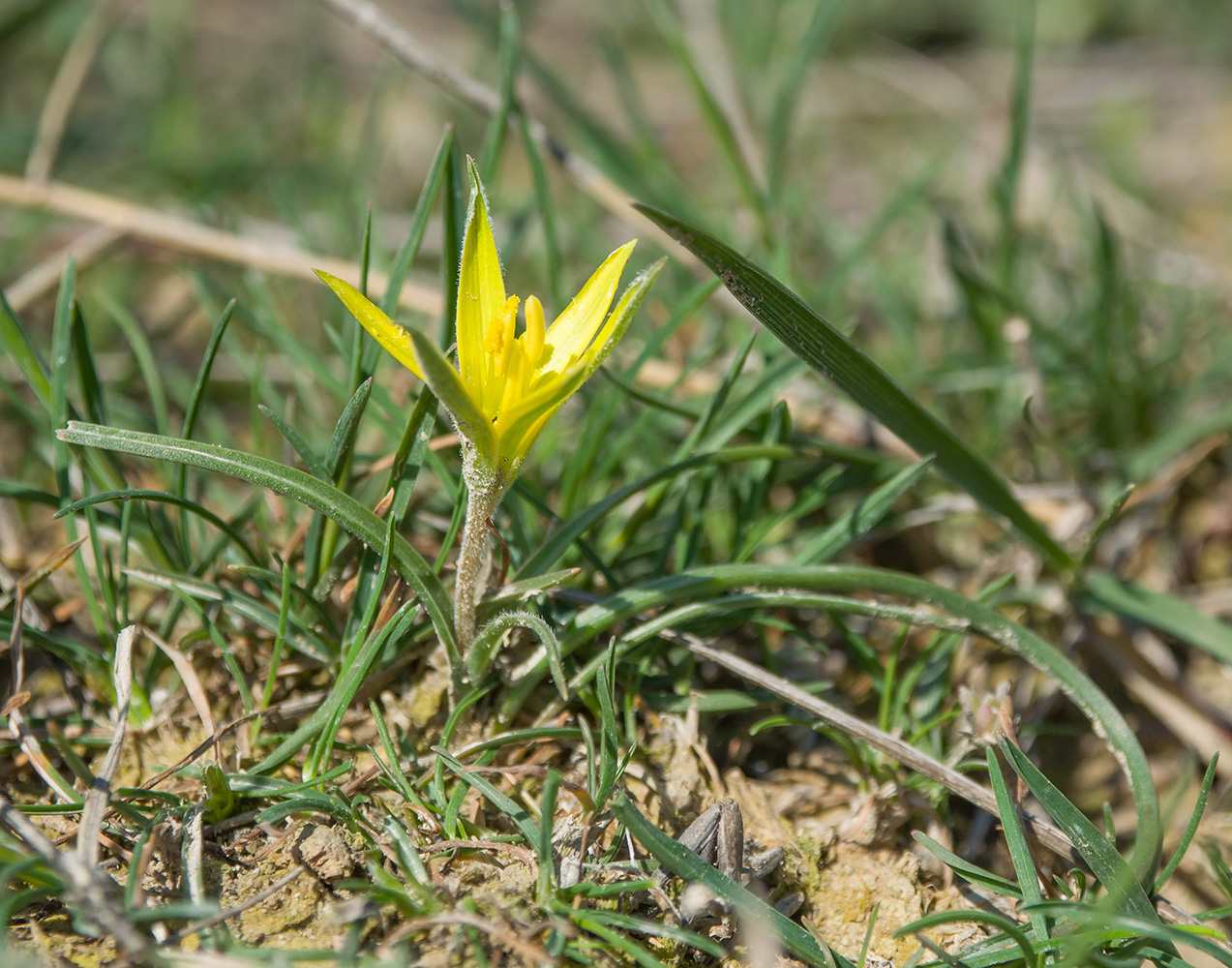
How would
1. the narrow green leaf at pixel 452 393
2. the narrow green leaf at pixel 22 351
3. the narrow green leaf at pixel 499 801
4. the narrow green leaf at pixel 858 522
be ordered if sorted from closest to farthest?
the narrow green leaf at pixel 452 393
the narrow green leaf at pixel 499 801
the narrow green leaf at pixel 22 351
the narrow green leaf at pixel 858 522

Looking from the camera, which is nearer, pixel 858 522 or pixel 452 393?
pixel 452 393

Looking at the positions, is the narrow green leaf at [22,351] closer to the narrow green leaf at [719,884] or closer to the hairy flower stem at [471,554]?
the hairy flower stem at [471,554]

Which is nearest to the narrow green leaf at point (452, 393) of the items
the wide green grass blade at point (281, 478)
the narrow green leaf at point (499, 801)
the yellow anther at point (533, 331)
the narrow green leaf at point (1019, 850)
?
the yellow anther at point (533, 331)

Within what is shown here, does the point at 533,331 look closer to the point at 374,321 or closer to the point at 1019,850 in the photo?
the point at 374,321

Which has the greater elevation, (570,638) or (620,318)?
(620,318)

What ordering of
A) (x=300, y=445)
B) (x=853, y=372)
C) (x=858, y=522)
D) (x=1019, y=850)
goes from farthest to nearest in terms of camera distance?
(x=858, y=522)
(x=853, y=372)
(x=300, y=445)
(x=1019, y=850)

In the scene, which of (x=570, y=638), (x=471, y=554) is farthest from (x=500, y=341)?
(x=570, y=638)

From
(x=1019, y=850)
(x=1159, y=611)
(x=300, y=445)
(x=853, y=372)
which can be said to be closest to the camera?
(x=1019, y=850)
